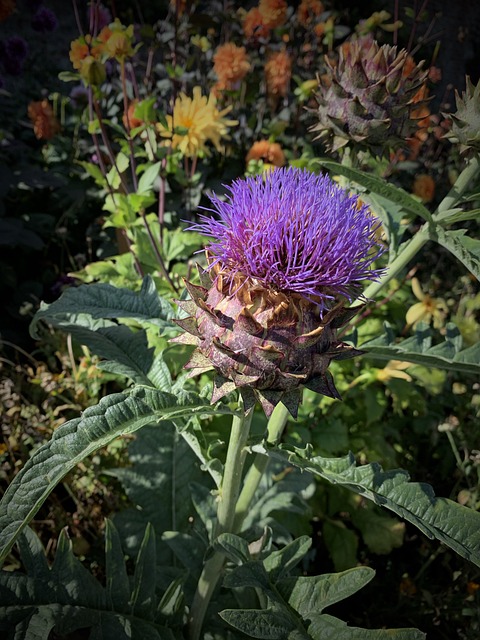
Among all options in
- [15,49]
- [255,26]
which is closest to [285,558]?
[255,26]

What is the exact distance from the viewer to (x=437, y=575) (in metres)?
1.51

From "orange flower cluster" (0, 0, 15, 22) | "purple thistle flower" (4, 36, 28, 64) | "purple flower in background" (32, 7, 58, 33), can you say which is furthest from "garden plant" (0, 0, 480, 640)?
"purple flower in background" (32, 7, 58, 33)

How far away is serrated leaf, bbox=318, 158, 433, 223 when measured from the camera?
33.1 inches

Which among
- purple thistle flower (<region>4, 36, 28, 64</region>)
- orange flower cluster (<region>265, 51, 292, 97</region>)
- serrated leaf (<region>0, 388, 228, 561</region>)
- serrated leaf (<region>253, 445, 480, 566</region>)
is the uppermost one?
purple thistle flower (<region>4, 36, 28, 64</region>)

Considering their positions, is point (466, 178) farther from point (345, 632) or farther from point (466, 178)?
point (345, 632)

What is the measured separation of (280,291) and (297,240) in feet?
0.27

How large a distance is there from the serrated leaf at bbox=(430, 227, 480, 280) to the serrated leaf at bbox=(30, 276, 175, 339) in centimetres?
50

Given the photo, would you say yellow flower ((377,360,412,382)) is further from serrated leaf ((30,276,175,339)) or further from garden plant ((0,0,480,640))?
serrated leaf ((30,276,175,339))

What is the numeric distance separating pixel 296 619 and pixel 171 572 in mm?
360

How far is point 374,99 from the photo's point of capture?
3.66 feet

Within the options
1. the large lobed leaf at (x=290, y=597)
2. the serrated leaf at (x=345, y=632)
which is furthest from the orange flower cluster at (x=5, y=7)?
the serrated leaf at (x=345, y=632)

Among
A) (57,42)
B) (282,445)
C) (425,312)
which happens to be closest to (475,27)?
(57,42)

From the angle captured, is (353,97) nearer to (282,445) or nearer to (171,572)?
(282,445)

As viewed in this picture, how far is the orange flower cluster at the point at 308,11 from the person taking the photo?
204 cm
